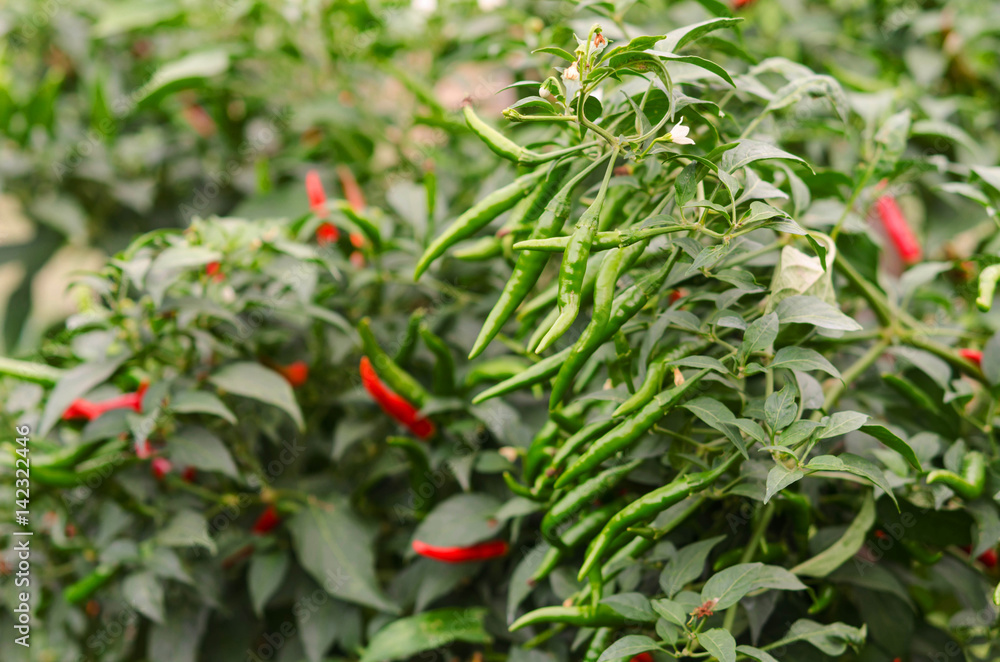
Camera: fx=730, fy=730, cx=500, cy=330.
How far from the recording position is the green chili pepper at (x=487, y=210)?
709 mm

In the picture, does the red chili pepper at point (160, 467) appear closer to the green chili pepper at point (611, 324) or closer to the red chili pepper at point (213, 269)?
the red chili pepper at point (213, 269)

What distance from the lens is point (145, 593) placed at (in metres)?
0.91

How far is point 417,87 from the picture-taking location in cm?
131

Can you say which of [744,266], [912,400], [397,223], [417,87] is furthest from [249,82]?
[912,400]

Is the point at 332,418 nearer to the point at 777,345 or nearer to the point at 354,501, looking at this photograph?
the point at 354,501

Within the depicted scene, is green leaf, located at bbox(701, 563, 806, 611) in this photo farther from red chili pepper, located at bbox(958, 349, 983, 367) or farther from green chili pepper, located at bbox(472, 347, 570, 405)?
red chili pepper, located at bbox(958, 349, 983, 367)

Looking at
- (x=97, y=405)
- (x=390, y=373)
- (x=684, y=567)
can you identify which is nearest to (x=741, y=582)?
(x=684, y=567)

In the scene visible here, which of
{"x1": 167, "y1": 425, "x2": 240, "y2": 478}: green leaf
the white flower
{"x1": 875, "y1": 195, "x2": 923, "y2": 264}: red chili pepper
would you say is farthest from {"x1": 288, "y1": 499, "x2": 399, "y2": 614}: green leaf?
{"x1": 875, "y1": 195, "x2": 923, "y2": 264}: red chili pepper

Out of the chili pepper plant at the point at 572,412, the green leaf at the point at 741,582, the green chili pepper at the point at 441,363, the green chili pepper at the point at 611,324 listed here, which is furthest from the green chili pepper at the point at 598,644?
the green chili pepper at the point at 441,363

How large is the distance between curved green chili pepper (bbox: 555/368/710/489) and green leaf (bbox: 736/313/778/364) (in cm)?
4

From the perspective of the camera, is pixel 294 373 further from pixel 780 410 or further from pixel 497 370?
pixel 780 410

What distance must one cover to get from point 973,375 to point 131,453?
107 cm

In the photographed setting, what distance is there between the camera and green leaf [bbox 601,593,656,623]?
68 centimetres

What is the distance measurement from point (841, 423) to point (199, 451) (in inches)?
29.2
